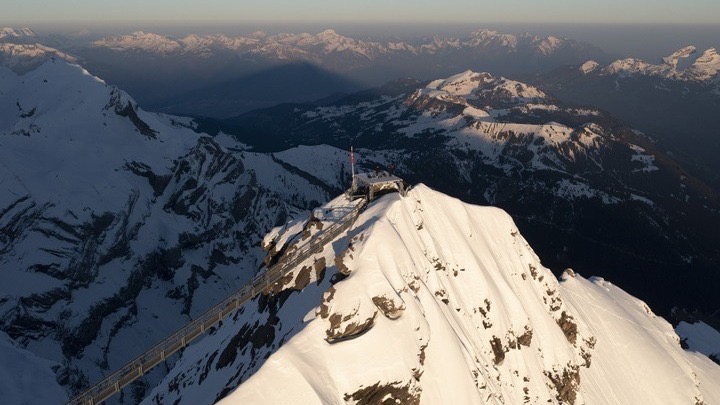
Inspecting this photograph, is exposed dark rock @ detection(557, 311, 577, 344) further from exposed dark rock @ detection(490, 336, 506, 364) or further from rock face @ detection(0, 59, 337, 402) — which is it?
rock face @ detection(0, 59, 337, 402)

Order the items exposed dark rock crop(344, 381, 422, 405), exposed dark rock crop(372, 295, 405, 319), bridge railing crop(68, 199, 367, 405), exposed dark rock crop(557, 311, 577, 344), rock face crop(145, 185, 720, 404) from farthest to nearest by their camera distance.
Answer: exposed dark rock crop(557, 311, 577, 344)
bridge railing crop(68, 199, 367, 405)
exposed dark rock crop(372, 295, 405, 319)
rock face crop(145, 185, 720, 404)
exposed dark rock crop(344, 381, 422, 405)

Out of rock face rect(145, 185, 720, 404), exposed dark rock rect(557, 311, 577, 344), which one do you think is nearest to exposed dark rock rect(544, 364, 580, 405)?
rock face rect(145, 185, 720, 404)

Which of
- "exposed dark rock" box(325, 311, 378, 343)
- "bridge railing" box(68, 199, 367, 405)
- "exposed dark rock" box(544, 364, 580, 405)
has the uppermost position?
"exposed dark rock" box(325, 311, 378, 343)

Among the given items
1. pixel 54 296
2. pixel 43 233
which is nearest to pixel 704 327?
pixel 54 296

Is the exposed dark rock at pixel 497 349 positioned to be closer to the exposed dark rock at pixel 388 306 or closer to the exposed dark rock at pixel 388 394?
the exposed dark rock at pixel 388 394

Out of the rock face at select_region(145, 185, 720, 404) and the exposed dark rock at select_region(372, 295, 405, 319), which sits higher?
the exposed dark rock at select_region(372, 295, 405, 319)

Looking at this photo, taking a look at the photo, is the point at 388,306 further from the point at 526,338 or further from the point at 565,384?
the point at 565,384
